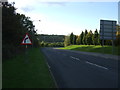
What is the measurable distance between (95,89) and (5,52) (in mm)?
12342

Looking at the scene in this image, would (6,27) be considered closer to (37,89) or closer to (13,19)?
(13,19)

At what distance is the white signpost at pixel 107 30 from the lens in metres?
35.4

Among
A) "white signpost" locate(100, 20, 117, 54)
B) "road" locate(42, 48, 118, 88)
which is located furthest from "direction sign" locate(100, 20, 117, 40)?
"road" locate(42, 48, 118, 88)

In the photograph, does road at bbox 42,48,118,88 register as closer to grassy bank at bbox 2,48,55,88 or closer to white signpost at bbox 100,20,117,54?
grassy bank at bbox 2,48,55,88

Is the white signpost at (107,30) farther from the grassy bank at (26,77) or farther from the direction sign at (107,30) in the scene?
the grassy bank at (26,77)

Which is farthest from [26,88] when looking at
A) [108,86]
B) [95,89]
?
[108,86]

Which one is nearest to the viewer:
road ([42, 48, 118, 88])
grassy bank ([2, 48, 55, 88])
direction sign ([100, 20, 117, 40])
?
grassy bank ([2, 48, 55, 88])

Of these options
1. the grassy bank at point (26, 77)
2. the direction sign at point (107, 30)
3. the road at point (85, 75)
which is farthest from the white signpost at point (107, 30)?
the grassy bank at point (26, 77)

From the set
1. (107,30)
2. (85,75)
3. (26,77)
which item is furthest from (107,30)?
(26,77)

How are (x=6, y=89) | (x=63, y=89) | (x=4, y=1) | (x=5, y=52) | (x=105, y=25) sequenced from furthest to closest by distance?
(x=105, y=25), (x=4, y=1), (x=5, y=52), (x=63, y=89), (x=6, y=89)

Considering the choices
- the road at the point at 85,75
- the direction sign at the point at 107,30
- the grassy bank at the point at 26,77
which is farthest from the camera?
the direction sign at the point at 107,30

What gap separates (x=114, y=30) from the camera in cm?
3578

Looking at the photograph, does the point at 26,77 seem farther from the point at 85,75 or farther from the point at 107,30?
the point at 107,30

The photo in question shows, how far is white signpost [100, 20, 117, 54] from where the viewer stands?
35.4 meters
